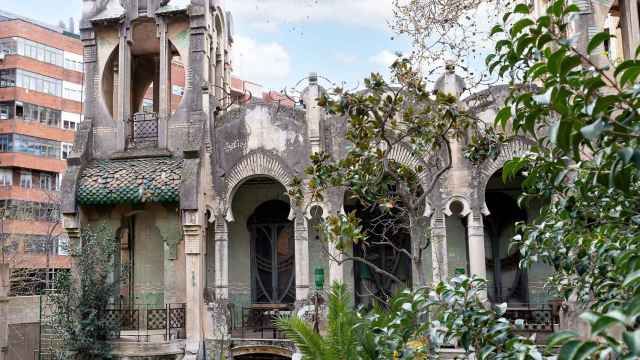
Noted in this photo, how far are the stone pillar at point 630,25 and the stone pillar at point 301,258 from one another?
8189 millimetres

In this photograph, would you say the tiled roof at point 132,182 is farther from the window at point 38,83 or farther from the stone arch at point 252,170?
the window at point 38,83

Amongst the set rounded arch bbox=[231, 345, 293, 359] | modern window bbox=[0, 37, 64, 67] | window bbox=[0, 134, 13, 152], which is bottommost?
rounded arch bbox=[231, 345, 293, 359]

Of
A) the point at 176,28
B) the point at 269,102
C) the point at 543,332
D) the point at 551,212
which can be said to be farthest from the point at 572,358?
the point at 176,28

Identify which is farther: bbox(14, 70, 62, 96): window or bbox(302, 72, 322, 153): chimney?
bbox(14, 70, 62, 96): window

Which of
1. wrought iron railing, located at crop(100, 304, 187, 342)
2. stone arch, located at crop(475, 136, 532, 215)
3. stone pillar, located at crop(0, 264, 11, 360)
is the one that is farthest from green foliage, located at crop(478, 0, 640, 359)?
stone pillar, located at crop(0, 264, 11, 360)

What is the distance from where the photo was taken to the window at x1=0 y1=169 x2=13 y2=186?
4534 cm

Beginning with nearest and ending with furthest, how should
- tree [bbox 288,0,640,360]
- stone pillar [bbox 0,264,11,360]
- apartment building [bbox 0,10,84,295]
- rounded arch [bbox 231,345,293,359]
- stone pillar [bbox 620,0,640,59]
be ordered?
tree [bbox 288,0,640,360], stone pillar [bbox 620,0,640,59], rounded arch [bbox 231,345,293,359], stone pillar [bbox 0,264,11,360], apartment building [bbox 0,10,84,295]

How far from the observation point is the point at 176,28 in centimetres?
1777

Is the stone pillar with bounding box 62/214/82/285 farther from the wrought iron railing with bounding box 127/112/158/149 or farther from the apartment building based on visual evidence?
the apartment building

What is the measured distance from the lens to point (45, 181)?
4766 cm

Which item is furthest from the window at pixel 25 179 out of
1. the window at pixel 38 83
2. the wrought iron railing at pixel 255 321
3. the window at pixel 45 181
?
A: the wrought iron railing at pixel 255 321

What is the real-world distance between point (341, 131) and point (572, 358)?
14.3m

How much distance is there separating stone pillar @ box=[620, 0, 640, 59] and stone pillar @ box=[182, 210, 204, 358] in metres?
10.4

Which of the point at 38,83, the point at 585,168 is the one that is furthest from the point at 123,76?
the point at 38,83
